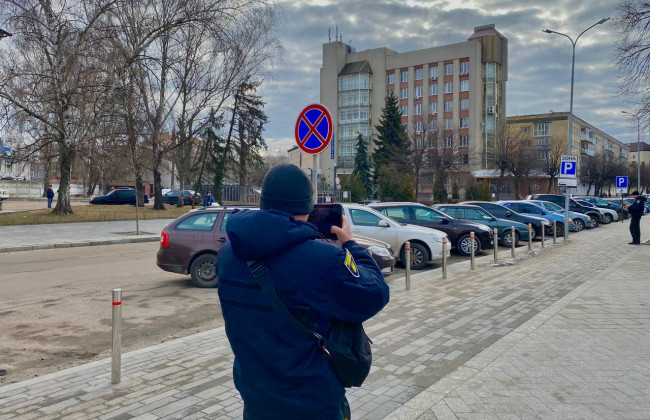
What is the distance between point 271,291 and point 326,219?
0.54 m

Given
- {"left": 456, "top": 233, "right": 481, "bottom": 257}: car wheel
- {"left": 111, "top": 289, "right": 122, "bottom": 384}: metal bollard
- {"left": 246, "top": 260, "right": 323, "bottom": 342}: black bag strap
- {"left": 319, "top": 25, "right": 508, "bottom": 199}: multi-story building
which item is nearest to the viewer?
{"left": 246, "top": 260, "right": 323, "bottom": 342}: black bag strap

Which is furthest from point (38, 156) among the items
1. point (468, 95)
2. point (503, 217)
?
point (468, 95)

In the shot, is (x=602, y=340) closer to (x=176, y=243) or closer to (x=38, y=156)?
(x=176, y=243)

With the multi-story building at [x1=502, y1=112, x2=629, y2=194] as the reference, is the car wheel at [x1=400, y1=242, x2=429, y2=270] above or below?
below

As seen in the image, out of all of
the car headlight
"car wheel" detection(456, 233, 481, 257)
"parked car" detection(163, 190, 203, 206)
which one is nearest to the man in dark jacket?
the car headlight

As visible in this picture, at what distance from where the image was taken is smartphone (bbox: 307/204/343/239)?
2.35m

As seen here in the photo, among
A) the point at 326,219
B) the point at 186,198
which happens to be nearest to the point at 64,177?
the point at 186,198

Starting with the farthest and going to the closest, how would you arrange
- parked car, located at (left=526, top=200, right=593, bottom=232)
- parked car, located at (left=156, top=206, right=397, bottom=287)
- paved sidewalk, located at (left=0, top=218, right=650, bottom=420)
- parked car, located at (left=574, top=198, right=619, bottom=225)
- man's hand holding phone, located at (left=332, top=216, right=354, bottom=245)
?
parked car, located at (left=574, top=198, right=619, bottom=225)
parked car, located at (left=526, top=200, right=593, bottom=232)
parked car, located at (left=156, top=206, right=397, bottom=287)
paved sidewalk, located at (left=0, top=218, right=650, bottom=420)
man's hand holding phone, located at (left=332, top=216, right=354, bottom=245)

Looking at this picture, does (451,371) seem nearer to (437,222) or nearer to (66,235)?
(437,222)

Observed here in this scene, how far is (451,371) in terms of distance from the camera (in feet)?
17.2

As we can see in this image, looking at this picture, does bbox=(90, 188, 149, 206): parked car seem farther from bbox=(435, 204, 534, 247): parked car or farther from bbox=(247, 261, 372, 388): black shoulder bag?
bbox=(247, 261, 372, 388): black shoulder bag

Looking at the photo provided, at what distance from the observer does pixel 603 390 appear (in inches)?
180

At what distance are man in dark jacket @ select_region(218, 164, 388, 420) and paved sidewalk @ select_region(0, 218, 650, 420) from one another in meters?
2.27

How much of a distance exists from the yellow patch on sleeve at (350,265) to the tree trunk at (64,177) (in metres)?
28.0
